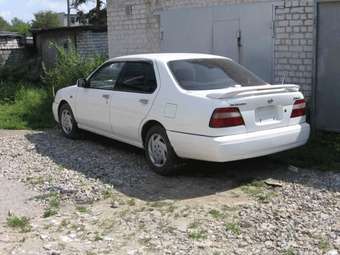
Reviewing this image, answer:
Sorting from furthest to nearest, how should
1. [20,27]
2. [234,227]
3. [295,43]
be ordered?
[20,27] → [295,43] → [234,227]

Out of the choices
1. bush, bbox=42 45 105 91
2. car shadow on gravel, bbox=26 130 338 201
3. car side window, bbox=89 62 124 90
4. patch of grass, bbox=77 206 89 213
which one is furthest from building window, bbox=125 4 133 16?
patch of grass, bbox=77 206 89 213

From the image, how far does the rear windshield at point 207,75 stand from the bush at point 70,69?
6.52 m

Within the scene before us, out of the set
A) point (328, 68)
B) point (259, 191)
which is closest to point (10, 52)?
point (328, 68)

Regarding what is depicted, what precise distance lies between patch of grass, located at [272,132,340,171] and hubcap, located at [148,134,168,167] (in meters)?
1.75

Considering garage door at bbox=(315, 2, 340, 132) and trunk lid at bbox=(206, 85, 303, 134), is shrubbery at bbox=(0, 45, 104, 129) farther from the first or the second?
trunk lid at bbox=(206, 85, 303, 134)

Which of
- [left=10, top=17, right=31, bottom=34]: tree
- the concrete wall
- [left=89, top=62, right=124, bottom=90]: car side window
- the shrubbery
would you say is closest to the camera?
[left=89, top=62, right=124, bottom=90]: car side window

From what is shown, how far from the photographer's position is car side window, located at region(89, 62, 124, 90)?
802cm

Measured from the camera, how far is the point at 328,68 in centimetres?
919

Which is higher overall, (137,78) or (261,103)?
(137,78)

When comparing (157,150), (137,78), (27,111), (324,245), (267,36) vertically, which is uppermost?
(267,36)

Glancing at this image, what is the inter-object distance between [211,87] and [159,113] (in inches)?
28.6

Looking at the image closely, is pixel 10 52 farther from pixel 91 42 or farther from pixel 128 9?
pixel 128 9

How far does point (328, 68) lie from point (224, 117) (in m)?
3.75

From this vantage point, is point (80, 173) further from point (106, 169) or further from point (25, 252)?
point (25, 252)
